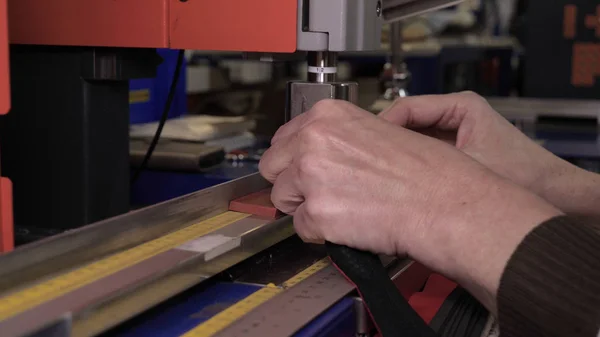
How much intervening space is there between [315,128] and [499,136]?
0.30m

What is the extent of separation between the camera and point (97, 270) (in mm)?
746

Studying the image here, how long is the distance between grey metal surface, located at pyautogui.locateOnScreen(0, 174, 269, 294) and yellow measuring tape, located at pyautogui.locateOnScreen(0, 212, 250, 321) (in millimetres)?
12

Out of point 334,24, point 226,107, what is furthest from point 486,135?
point 226,107

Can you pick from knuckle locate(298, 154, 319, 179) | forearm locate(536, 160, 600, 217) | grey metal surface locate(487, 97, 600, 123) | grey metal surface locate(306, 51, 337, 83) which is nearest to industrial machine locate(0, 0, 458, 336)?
grey metal surface locate(306, 51, 337, 83)

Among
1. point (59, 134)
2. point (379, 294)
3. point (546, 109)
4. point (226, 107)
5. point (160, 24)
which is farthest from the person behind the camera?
point (226, 107)

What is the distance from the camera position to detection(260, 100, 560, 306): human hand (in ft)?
2.49

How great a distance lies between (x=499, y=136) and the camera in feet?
3.36

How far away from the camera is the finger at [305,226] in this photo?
0.84m

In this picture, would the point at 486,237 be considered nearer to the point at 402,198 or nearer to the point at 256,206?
the point at 402,198

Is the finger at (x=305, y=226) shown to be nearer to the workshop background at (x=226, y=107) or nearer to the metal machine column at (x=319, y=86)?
the metal machine column at (x=319, y=86)

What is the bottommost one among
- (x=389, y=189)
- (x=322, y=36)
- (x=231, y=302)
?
(x=231, y=302)

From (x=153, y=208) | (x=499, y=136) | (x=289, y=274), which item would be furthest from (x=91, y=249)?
(x=499, y=136)

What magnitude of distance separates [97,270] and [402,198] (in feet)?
1.02

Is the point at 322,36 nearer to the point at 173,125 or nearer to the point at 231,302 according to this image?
the point at 231,302
